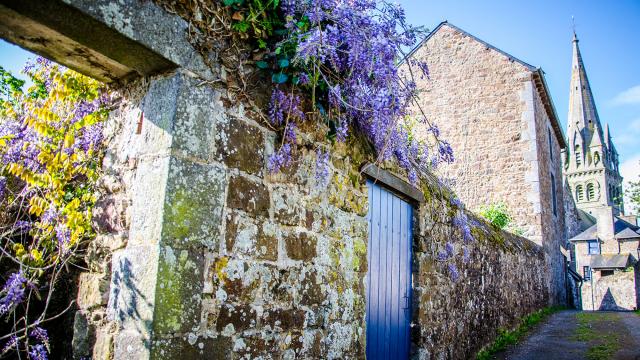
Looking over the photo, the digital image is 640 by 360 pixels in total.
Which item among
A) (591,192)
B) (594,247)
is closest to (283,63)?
(594,247)

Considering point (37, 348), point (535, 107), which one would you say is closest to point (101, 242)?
point (37, 348)

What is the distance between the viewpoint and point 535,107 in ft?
40.5

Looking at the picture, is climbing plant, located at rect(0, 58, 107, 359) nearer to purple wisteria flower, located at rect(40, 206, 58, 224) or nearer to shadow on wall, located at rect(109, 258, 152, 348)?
purple wisteria flower, located at rect(40, 206, 58, 224)

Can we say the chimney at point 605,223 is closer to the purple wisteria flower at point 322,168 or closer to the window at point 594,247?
the window at point 594,247

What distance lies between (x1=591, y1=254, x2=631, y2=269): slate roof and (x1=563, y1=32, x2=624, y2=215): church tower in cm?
3135

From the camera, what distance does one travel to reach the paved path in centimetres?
644

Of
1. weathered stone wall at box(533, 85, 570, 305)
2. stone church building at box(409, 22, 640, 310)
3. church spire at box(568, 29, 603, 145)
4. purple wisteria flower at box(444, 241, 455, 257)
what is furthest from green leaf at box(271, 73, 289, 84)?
church spire at box(568, 29, 603, 145)

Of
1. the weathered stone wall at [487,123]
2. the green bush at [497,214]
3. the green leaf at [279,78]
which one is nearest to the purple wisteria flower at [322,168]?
the green leaf at [279,78]

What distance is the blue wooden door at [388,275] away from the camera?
12.1ft

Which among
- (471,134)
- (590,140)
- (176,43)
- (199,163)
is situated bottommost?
(199,163)

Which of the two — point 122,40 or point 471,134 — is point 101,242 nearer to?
point 122,40

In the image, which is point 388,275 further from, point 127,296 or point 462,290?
point 127,296

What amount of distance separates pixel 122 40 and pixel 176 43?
251 millimetres

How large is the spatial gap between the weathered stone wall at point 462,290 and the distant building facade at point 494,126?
3006mm
